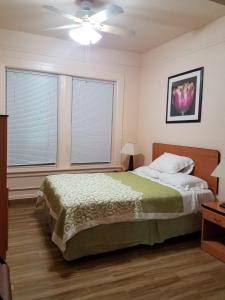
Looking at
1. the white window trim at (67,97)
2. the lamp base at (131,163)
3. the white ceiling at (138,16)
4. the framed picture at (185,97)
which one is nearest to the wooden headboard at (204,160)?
the framed picture at (185,97)

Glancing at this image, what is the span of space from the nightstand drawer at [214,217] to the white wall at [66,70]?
2.28 m

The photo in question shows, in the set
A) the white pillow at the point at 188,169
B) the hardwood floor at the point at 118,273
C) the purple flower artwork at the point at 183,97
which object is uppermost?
the purple flower artwork at the point at 183,97

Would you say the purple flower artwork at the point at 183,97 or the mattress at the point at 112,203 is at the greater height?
the purple flower artwork at the point at 183,97

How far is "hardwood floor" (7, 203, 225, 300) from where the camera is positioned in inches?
77.9

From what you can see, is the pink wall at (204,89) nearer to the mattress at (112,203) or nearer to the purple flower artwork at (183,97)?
the purple flower artwork at (183,97)

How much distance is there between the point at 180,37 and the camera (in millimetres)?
3756

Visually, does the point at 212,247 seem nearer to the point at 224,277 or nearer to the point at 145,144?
the point at 224,277

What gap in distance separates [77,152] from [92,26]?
7.29ft

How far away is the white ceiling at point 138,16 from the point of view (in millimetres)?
2836

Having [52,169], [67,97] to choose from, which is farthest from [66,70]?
[52,169]

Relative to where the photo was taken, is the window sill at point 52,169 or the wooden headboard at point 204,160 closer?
the wooden headboard at point 204,160

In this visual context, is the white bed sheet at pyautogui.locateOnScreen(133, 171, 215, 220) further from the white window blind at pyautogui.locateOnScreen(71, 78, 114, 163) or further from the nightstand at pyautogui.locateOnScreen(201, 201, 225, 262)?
the white window blind at pyautogui.locateOnScreen(71, 78, 114, 163)

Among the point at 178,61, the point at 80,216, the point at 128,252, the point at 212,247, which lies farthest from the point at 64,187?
the point at 178,61

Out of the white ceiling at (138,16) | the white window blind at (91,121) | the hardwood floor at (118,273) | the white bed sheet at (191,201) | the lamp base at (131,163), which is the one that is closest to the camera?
the hardwood floor at (118,273)
